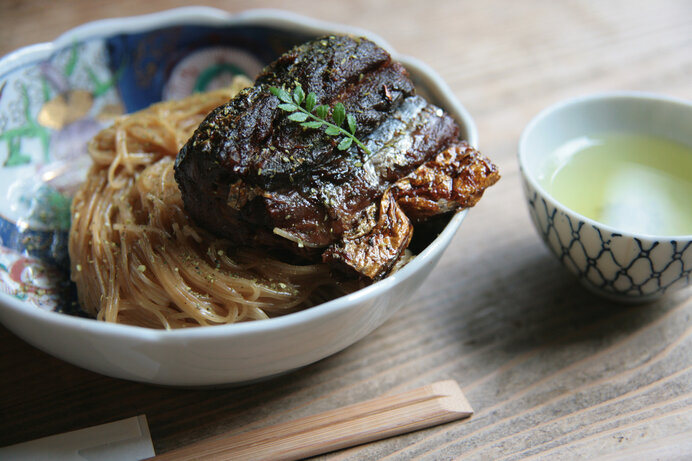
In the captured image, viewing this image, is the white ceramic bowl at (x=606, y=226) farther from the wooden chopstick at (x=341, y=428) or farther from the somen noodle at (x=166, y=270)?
the somen noodle at (x=166, y=270)

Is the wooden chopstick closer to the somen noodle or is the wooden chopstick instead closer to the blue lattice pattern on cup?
the somen noodle

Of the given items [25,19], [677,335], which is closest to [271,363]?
[677,335]

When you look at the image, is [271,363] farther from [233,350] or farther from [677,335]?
[677,335]

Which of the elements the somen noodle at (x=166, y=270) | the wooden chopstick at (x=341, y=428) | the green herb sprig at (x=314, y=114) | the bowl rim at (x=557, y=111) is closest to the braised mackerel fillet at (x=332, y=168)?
the green herb sprig at (x=314, y=114)

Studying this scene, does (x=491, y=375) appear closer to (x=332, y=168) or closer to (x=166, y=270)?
(x=332, y=168)

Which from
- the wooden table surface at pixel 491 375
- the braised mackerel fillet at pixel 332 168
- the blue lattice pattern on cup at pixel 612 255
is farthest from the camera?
the blue lattice pattern on cup at pixel 612 255

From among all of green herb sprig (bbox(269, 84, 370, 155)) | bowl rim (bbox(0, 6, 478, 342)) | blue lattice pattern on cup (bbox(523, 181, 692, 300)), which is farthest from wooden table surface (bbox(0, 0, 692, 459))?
green herb sprig (bbox(269, 84, 370, 155))

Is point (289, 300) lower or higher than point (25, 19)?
lower
